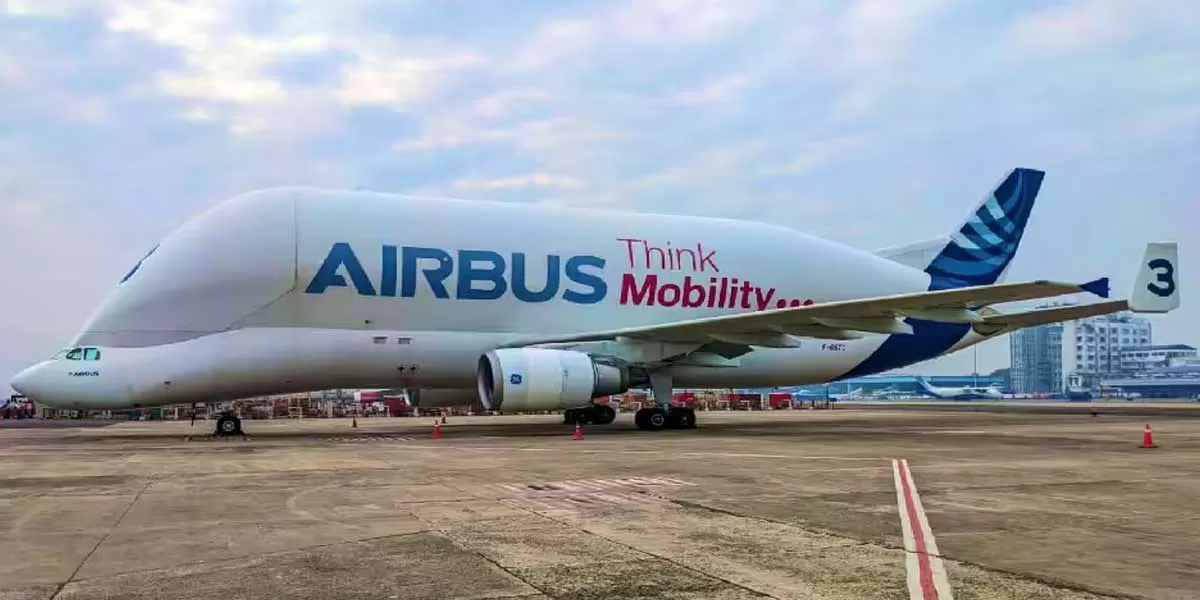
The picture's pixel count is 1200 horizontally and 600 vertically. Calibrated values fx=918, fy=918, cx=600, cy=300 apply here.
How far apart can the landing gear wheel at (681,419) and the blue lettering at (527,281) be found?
12.7 feet

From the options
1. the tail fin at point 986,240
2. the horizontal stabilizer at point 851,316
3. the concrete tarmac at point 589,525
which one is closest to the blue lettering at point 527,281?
the horizontal stabilizer at point 851,316

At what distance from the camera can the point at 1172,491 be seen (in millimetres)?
8953

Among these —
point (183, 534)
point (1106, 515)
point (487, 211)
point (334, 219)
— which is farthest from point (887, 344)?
point (183, 534)

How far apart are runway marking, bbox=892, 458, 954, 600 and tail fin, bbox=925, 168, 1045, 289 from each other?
19.6 m

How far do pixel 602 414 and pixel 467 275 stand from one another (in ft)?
21.3

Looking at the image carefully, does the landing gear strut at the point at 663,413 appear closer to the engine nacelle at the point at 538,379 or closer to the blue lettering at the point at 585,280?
the engine nacelle at the point at 538,379

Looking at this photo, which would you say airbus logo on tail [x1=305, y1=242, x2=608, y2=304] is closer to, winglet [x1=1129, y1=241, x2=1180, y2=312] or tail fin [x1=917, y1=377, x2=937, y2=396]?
winglet [x1=1129, y1=241, x2=1180, y2=312]

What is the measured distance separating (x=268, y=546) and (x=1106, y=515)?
20.9 ft

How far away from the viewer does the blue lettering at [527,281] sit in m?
20.7

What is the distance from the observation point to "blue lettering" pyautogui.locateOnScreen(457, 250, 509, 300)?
65.9ft

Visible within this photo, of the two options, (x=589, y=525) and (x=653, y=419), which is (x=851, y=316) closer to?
(x=653, y=419)

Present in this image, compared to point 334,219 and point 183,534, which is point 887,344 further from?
point 183,534

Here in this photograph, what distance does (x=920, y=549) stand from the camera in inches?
229

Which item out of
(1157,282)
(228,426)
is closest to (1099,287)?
(1157,282)
